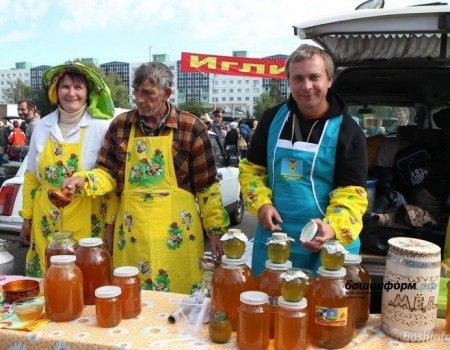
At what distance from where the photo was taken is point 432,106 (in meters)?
5.04

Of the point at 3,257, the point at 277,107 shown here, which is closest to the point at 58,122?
the point at 3,257

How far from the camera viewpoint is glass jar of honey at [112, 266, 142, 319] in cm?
Answer: 180

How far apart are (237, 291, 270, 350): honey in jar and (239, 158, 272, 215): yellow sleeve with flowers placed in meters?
0.66

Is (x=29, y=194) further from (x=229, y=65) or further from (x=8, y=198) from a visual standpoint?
(x=229, y=65)

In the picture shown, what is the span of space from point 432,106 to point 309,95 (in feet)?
11.7

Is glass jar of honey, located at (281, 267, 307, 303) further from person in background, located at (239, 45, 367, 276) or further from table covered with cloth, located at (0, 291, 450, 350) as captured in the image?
person in background, located at (239, 45, 367, 276)

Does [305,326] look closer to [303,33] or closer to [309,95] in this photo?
[309,95]

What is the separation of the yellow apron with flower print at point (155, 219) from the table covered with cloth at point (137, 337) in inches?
26.5

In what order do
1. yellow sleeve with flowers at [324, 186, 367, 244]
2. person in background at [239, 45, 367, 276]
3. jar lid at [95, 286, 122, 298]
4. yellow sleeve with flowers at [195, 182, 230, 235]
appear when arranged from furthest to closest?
yellow sleeve with flowers at [195, 182, 230, 235]
person in background at [239, 45, 367, 276]
yellow sleeve with flowers at [324, 186, 367, 244]
jar lid at [95, 286, 122, 298]

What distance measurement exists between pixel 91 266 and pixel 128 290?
0.21 meters

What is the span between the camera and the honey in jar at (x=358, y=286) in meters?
1.67

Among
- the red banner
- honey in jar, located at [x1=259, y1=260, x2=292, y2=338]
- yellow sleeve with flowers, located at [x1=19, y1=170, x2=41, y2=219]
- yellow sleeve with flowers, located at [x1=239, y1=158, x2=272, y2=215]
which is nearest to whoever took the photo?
honey in jar, located at [x1=259, y1=260, x2=292, y2=338]

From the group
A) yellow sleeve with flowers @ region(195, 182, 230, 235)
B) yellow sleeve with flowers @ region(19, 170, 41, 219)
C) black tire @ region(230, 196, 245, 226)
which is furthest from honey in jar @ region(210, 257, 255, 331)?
black tire @ region(230, 196, 245, 226)

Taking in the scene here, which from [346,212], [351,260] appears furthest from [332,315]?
[346,212]
